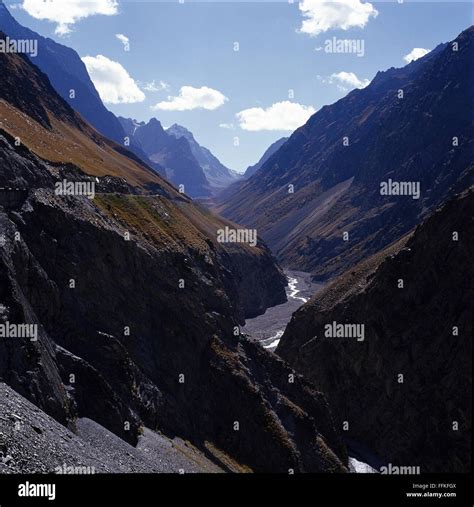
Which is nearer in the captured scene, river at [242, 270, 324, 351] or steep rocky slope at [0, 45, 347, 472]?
steep rocky slope at [0, 45, 347, 472]

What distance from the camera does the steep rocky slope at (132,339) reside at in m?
38.7

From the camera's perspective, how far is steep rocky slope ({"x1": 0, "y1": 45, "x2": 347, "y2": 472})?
38.7 meters

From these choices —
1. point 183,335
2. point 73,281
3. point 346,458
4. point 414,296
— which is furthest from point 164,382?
point 414,296

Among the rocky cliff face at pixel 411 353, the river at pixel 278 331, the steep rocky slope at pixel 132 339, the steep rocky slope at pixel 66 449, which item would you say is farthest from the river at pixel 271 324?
the steep rocky slope at pixel 66 449

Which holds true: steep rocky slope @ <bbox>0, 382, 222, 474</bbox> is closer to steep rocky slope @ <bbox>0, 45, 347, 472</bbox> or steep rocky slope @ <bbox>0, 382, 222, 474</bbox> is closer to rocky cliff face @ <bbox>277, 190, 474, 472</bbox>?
steep rocky slope @ <bbox>0, 45, 347, 472</bbox>

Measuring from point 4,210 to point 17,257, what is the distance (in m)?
6.92

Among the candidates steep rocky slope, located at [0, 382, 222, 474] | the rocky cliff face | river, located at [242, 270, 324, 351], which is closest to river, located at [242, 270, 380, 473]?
river, located at [242, 270, 324, 351]

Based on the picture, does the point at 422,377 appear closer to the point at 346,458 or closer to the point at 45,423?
the point at 346,458

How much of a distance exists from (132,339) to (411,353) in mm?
48427

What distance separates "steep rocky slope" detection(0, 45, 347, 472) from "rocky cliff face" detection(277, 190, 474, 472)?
16.1 m

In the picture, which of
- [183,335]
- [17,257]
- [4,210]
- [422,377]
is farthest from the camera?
[422,377]

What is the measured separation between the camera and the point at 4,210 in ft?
145

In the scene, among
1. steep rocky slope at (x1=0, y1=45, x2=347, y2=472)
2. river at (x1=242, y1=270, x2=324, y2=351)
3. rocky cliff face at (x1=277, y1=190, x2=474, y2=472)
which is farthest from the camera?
river at (x1=242, y1=270, x2=324, y2=351)

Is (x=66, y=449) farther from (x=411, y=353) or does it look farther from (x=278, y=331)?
(x=278, y=331)
